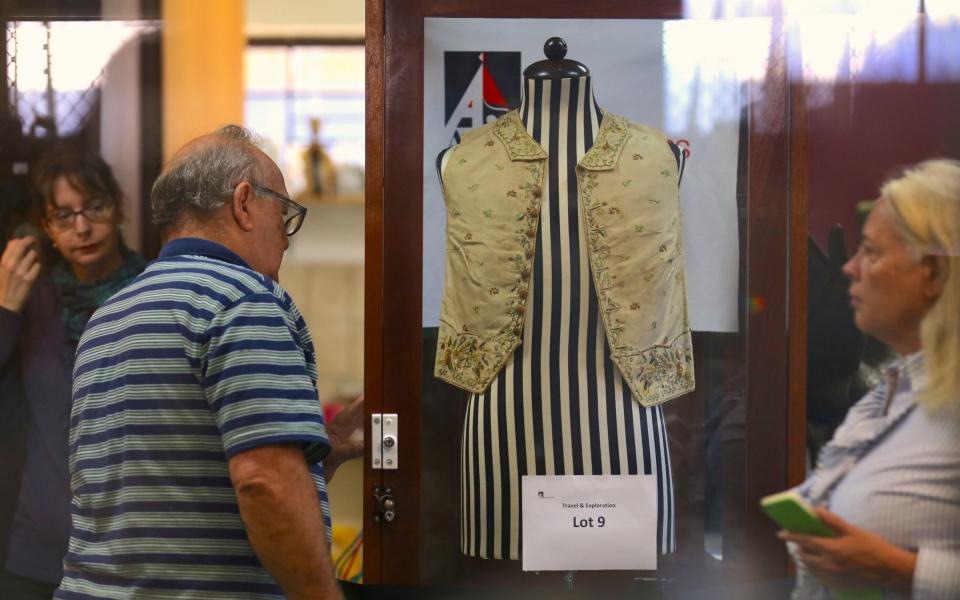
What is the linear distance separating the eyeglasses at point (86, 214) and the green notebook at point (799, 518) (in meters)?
1.56

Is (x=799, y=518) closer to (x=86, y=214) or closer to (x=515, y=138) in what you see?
(x=515, y=138)

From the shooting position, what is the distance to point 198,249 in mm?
1701

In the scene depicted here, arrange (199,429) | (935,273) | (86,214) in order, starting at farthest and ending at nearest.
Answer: (86,214)
(935,273)
(199,429)

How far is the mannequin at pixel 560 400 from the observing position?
6.55 feet

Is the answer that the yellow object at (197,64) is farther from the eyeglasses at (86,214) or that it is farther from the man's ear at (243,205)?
the man's ear at (243,205)

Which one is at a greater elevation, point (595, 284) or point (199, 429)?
point (595, 284)

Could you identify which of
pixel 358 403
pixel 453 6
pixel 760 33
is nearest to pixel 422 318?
pixel 358 403

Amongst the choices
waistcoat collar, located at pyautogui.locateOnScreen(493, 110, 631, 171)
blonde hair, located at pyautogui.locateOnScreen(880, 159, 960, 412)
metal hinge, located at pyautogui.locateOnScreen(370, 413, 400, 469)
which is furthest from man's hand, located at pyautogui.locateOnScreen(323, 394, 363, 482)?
blonde hair, located at pyautogui.locateOnScreen(880, 159, 960, 412)

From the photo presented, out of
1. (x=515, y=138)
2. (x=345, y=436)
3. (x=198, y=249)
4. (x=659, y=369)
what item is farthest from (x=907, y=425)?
(x=198, y=249)

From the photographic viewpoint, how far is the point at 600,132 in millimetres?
2016

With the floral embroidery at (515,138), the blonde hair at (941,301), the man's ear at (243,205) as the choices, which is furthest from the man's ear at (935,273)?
the man's ear at (243,205)

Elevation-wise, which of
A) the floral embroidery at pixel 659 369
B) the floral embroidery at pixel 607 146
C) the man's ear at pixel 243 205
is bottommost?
the floral embroidery at pixel 659 369

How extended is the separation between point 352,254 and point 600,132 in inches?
32.5

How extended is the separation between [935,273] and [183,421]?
1380 mm
